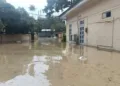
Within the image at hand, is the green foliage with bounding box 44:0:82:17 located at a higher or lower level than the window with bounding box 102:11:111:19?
higher

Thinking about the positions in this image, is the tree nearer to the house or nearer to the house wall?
the house

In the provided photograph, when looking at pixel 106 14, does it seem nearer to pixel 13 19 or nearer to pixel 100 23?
pixel 100 23

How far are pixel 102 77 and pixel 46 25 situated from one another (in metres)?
57.7

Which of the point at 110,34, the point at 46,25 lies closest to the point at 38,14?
the point at 46,25

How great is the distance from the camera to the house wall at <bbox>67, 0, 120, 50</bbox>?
37.4 ft

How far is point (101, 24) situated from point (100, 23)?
0.67 ft

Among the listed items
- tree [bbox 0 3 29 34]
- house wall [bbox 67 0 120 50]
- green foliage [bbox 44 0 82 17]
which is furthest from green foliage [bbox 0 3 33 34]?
house wall [bbox 67 0 120 50]

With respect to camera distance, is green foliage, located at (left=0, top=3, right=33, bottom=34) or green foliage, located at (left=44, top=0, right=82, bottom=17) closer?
green foliage, located at (left=0, top=3, right=33, bottom=34)

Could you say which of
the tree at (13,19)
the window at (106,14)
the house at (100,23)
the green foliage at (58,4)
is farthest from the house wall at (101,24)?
Answer: the green foliage at (58,4)

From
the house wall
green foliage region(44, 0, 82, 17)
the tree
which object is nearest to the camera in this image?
the house wall

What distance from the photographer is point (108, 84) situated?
4.40 meters

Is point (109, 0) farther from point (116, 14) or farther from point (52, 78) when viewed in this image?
point (52, 78)

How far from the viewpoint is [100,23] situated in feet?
45.3

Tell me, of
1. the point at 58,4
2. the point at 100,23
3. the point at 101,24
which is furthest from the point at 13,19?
the point at 101,24
